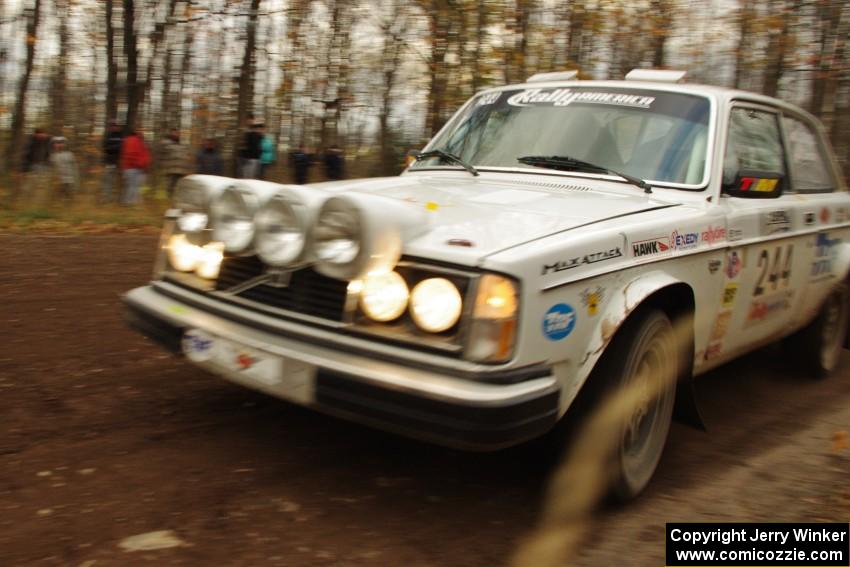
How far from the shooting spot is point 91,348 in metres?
4.66

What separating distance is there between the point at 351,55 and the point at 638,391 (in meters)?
15.5

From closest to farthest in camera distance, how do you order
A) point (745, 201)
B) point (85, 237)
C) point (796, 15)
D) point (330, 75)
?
point (745, 201)
point (85, 237)
point (796, 15)
point (330, 75)

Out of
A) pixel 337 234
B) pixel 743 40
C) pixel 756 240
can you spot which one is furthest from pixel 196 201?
pixel 743 40

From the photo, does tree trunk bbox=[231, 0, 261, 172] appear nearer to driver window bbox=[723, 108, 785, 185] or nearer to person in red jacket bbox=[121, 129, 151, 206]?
person in red jacket bbox=[121, 129, 151, 206]

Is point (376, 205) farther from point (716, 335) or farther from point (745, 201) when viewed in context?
point (745, 201)

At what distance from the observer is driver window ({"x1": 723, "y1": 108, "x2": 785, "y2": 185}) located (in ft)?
13.0

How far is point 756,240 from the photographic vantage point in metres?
3.86

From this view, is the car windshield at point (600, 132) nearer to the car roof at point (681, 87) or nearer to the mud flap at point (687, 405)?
the car roof at point (681, 87)

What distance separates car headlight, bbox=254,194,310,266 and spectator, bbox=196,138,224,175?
11.0 metres

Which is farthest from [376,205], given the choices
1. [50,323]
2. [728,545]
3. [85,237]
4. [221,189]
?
[85,237]

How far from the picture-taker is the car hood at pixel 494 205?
8.79 ft

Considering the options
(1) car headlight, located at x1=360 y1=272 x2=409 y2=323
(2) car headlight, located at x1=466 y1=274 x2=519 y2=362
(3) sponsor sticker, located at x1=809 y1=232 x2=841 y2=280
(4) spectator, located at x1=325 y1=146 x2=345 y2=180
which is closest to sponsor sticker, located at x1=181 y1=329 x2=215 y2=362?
(1) car headlight, located at x1=360 y1=272 x2=409 y2=323

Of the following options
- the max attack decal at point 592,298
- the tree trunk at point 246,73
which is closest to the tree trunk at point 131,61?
the tree trunk at point 246,73

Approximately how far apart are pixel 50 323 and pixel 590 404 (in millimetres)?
3854
